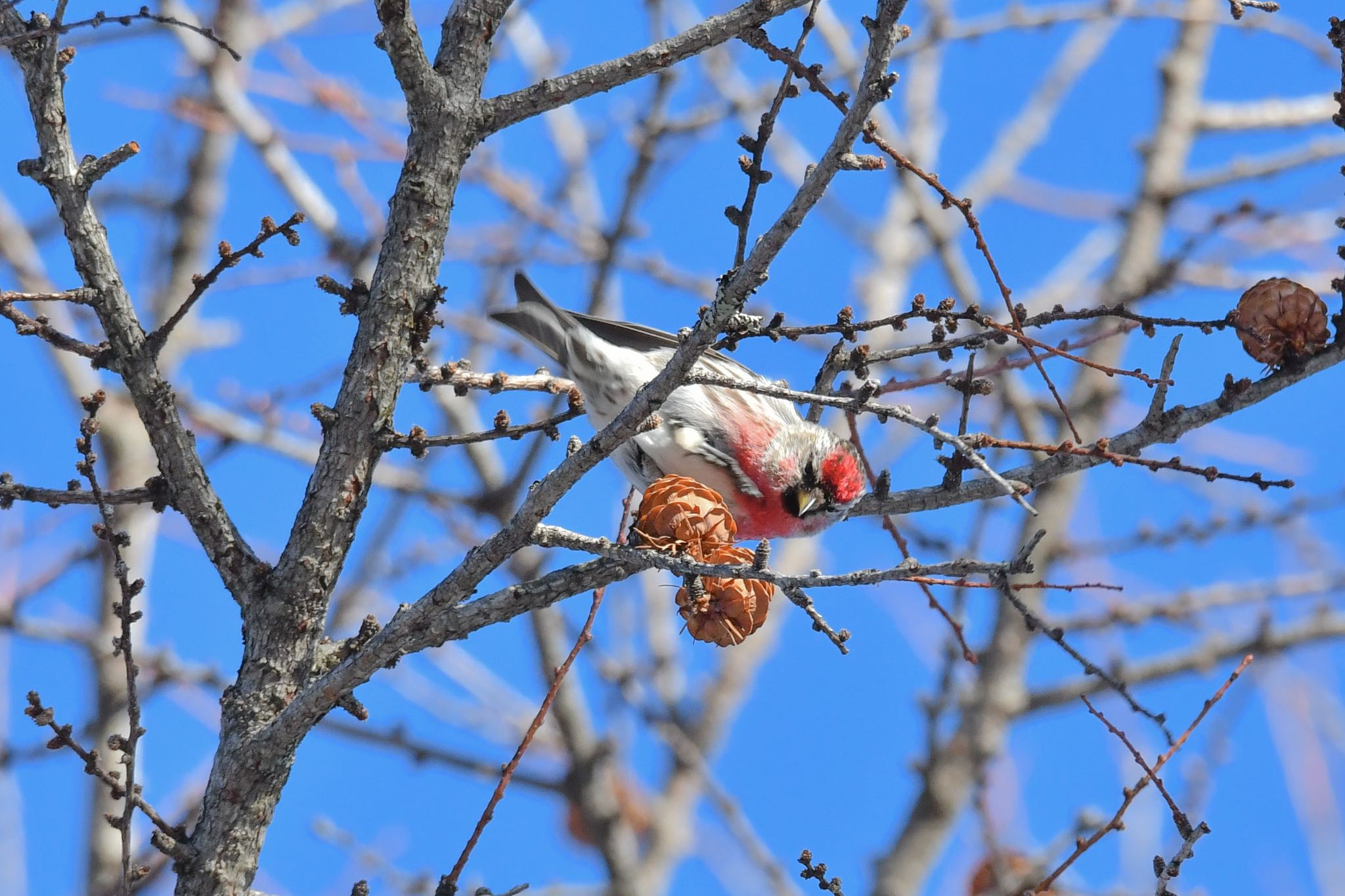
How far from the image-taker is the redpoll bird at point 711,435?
4.00 m

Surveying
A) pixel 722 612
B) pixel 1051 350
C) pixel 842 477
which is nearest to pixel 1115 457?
pixel 1051 350

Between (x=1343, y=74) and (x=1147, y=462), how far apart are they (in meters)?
0.92

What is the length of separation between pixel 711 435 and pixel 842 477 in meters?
0.53

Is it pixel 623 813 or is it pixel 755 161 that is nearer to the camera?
pixel 755 161

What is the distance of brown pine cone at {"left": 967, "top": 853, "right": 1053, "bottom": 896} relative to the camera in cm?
468

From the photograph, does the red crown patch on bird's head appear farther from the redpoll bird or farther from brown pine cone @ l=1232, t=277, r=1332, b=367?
brown pine cone @ l=1232, t=277, r=1332, b=367

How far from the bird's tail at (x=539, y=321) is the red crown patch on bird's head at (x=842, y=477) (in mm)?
1215


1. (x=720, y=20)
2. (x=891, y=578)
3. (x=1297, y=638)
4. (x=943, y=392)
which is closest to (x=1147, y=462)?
(x=891, y=578)

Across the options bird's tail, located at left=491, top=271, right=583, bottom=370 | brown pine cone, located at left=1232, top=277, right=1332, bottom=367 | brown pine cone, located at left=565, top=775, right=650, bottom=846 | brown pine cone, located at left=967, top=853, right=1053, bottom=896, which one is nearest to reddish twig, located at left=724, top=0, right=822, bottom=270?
brown pine cone, located at left=1232, top=277, right=1332, bottom=367

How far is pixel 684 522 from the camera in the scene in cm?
292

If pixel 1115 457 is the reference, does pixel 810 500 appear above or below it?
above

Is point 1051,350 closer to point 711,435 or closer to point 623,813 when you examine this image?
point 711,435

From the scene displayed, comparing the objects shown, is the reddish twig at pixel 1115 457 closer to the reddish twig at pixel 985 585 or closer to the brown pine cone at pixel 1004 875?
the reddish twig at pixel 985 585

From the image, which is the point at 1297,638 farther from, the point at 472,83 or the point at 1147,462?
the point at 472,83
